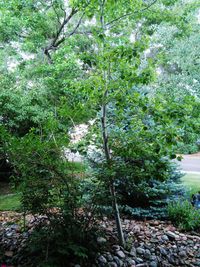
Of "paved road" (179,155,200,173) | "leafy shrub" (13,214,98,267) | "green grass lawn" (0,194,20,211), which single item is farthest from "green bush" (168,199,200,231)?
"paved road" (179,155,200,173)

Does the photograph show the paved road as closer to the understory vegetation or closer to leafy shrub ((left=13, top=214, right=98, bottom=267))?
the understory vegetation

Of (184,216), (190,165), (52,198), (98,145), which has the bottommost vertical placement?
(184,216)

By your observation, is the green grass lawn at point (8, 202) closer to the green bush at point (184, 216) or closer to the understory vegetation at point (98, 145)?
the understory vegetation at point (98, 145)

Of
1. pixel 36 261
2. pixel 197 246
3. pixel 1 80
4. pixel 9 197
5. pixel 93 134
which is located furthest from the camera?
pixel 1 80

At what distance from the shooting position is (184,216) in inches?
155

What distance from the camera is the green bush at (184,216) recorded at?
3.79 m

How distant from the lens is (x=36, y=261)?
2.46 m

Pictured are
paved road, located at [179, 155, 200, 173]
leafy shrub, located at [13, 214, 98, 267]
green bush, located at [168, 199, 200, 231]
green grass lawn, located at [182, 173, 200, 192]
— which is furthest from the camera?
paved road, located at [179, 155, 200, 173]

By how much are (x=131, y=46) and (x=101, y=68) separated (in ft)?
1.20

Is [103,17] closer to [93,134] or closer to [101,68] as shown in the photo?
[101,68]

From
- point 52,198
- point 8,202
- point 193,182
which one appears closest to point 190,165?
point 193,182

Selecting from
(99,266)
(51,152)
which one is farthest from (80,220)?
(51,152)

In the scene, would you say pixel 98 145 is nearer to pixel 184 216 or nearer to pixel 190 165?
pixel 184 216

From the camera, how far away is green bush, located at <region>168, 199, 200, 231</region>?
12.4 feet
